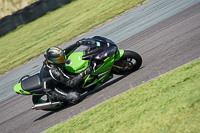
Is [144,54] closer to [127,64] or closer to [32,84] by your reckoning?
[127,64]

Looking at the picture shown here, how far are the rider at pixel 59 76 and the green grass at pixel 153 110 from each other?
38.2 inches

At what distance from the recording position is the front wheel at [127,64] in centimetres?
659

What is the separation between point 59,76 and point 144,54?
3018 mm

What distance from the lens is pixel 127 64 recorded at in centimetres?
673

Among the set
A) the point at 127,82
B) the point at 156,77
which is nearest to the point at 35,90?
the point at 127,82

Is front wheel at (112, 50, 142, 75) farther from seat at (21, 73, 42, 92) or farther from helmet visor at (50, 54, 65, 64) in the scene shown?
seat at (21, 73, 42, 92)

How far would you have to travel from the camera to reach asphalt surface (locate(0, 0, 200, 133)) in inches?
253

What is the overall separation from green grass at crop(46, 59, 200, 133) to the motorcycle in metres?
1.07

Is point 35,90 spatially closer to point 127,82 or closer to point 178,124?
point 127,82

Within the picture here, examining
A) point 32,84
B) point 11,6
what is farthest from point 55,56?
point 11,6

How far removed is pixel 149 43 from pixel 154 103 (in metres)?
4.64

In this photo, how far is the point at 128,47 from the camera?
9719mm

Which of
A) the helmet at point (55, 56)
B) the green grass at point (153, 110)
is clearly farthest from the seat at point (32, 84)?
the green grass at point (153, 110)

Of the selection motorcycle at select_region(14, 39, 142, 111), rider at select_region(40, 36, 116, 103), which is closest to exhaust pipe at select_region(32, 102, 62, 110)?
motorcycle at select_region(14, 39, 142, 111)
